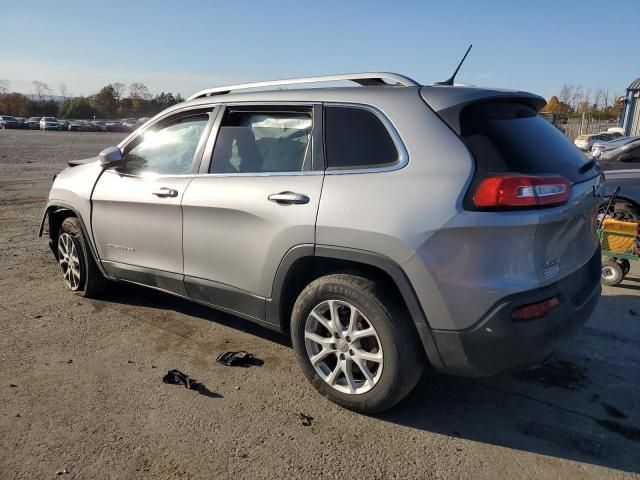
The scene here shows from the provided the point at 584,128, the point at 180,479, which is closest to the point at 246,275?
the point at 180,479

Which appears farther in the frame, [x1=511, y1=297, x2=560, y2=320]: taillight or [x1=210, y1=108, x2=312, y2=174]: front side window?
[x1=210, y1=108, x2=312, y2=174]: front side window

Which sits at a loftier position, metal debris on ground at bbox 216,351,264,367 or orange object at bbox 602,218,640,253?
orange object at bbox 602,218,640,253

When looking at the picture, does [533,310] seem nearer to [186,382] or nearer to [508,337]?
[508,337]

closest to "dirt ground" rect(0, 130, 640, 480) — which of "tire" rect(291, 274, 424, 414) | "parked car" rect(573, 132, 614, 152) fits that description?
"tire" rect(291, 274, 424, 414)

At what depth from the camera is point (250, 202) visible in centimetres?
340

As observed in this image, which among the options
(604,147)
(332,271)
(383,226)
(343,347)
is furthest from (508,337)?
(604,147)

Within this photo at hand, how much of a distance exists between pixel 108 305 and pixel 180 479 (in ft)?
8.89

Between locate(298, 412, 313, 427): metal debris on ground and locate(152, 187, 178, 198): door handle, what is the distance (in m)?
1.84

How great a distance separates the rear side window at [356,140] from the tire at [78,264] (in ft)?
9.15

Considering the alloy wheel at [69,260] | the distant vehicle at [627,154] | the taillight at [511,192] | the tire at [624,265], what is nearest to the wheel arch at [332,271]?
the taillight at [511,192]

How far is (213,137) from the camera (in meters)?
3.83

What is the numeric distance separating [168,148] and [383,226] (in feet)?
7.26

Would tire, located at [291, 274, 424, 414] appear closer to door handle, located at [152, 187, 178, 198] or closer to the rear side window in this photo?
the rear side window

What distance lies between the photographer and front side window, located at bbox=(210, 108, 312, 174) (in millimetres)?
3357
